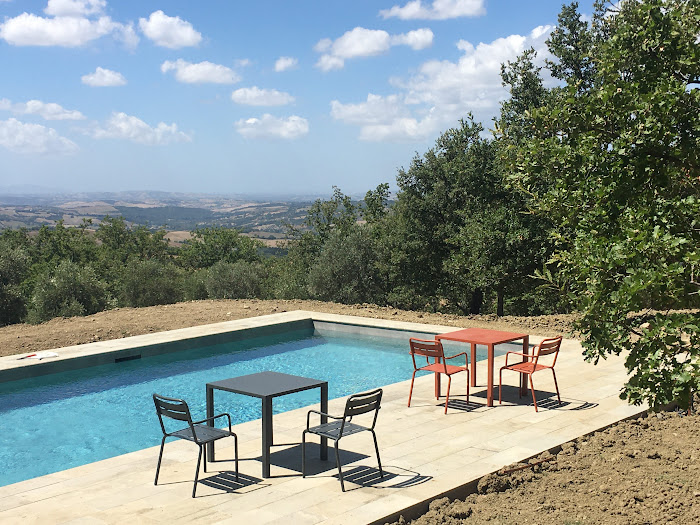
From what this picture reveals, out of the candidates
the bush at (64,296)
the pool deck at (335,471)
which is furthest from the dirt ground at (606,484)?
the bush at (64,296)

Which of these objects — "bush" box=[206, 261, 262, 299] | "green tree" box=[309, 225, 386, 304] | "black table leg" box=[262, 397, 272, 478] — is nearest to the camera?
"black table leg" box=[262, 397, 272, 478]

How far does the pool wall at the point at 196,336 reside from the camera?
11.0 meters

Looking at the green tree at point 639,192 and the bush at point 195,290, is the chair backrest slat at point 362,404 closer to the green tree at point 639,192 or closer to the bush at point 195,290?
the green tree at point 639,192

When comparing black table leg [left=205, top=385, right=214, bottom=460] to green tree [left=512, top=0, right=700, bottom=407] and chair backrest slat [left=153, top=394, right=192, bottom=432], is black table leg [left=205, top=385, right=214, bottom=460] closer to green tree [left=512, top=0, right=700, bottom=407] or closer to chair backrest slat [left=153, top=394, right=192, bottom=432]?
chair backrest slat [left=153, top=394, right=192, bottom=432]

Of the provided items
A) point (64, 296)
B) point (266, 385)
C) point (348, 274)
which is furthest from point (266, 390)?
point (348, 274)

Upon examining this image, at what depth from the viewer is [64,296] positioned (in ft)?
60.7

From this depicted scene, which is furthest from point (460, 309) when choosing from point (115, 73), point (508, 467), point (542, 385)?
point (115, 73)

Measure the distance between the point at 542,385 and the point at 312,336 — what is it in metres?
6.71

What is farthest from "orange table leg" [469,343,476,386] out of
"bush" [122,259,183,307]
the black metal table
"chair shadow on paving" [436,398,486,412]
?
"bush" [122,259,183,307]

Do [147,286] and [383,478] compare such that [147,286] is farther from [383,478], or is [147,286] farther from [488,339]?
[383,478]

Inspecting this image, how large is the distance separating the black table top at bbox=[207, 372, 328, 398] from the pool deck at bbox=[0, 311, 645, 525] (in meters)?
0.70

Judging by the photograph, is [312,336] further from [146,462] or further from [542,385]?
[146,462]

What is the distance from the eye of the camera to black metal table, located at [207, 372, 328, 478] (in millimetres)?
5621

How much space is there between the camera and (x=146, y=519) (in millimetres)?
4801
